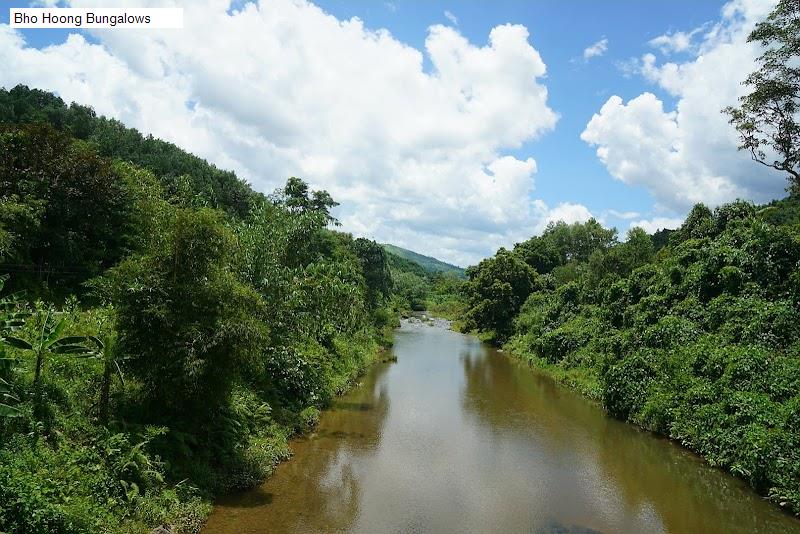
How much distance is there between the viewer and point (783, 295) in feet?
71.3

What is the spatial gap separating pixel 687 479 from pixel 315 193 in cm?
2920

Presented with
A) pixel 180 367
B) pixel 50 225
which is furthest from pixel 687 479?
pixel 50 225

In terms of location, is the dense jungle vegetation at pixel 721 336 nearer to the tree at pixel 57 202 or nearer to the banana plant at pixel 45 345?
the banana plant at pixel 45 345

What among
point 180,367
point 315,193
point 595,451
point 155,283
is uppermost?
point 315,193

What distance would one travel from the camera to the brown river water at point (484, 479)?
12.5 metres

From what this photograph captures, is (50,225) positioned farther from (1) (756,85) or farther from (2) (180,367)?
(1) (756,85)

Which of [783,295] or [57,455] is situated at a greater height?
[783,295]

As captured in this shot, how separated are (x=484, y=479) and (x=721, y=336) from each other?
1326 centimetres

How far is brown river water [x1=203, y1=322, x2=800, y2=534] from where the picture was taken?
40.9 feet

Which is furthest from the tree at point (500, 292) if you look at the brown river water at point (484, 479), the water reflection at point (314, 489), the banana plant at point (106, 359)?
the banana plant at point (106, 359)

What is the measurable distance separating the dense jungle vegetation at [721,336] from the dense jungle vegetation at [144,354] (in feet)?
45.3

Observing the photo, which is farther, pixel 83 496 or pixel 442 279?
pixel 442 279

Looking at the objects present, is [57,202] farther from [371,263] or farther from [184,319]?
[371,263]

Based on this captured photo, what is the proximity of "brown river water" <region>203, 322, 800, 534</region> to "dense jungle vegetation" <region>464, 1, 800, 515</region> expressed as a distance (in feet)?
3.89
